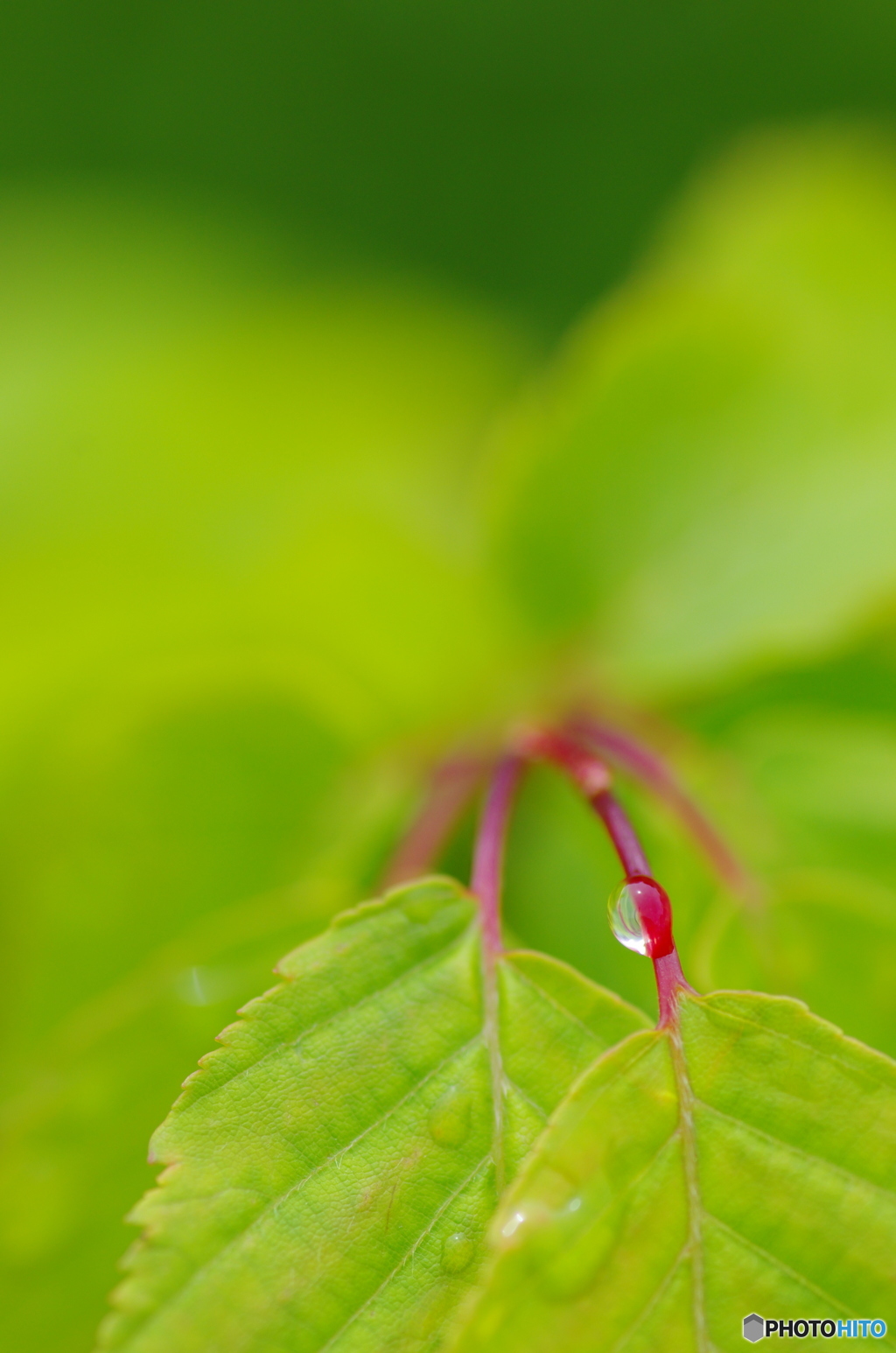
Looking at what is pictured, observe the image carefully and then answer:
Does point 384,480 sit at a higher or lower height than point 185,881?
higher

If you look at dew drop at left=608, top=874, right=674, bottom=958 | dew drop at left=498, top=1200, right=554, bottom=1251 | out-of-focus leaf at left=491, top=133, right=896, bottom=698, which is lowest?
→ dew drop at left=498, top=1200, right=554, bottom=1251

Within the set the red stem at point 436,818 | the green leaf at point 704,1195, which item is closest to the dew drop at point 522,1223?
the green leaf at point 704,1195

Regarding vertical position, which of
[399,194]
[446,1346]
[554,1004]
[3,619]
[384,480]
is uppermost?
[399,194]

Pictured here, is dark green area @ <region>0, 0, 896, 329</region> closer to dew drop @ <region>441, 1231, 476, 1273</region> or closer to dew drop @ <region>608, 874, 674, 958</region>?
dew drop @ <region>608, 874, 674, 958</region>

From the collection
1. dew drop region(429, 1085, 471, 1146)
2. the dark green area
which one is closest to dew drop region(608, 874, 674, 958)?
dew drop region(429, 1085, 471, 1146)

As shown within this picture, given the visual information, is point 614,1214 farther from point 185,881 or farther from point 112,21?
point 112,21

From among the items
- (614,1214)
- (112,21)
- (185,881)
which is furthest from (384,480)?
(112,21)

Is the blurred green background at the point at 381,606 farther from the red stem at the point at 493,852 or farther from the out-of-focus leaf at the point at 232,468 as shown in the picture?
the red stem at the point at 493,852
